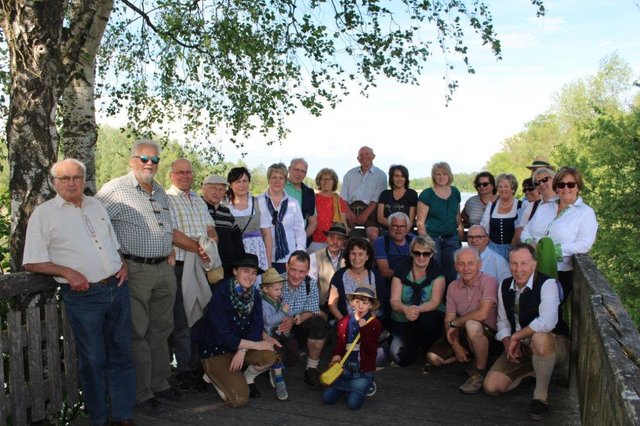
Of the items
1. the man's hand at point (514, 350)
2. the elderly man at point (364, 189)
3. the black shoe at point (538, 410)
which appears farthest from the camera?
the elderly man at point (364, 189)


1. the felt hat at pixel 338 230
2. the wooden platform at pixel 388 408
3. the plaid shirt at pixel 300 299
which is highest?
the felt hat at pixel 338 230

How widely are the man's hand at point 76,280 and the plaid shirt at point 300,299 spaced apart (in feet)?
7.44

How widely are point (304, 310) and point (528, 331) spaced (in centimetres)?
206

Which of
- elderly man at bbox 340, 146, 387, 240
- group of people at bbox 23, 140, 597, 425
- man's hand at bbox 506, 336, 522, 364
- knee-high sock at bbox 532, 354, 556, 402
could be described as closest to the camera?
group of people at bbox 23, 140, 597, 425

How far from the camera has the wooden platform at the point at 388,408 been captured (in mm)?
4906

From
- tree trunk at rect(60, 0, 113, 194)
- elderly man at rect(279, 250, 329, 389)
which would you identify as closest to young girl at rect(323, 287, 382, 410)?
elderly man at rect(279, 250, 329, 389)

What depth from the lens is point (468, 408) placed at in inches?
204

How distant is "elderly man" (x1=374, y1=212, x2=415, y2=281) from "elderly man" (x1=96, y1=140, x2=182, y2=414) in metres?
2.60

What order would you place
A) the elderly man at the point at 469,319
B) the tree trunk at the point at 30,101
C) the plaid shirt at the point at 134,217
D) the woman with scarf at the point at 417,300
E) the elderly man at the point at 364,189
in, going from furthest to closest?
1. the elderly man at the point at 364,189
2. the woman with scarf at the point at 417,300
3. the elderly man at the point at 469,319
4. the plaid shirt at the point at 134,217
5. the tree trunk at the point at 30,101

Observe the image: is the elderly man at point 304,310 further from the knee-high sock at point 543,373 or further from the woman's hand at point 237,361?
the knee-high sock at point 543,373

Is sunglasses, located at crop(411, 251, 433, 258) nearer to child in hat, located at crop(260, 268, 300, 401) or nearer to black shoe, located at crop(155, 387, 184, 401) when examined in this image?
child in hat, located at crop(260, 268, 300, 401)

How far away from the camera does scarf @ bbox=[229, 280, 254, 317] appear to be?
213 inches

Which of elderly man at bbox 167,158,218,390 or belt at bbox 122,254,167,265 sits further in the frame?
elderly man at bbox 167,158,218,390

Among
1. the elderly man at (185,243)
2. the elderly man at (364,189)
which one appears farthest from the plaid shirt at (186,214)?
the elderly man at (364,189)
